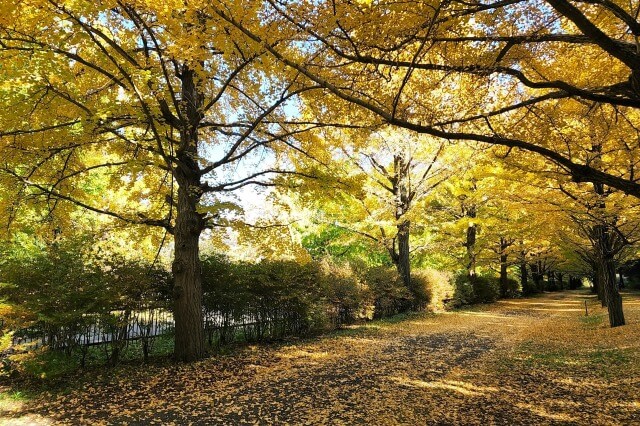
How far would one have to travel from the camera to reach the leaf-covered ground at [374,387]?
481cm

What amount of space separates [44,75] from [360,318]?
11.4m

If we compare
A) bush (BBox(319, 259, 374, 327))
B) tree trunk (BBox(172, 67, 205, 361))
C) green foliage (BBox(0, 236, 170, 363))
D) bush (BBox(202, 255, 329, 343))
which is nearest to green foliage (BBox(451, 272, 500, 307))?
bush (BBox(319, 259, 374, 327))

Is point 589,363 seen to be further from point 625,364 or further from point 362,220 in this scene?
point 362,220

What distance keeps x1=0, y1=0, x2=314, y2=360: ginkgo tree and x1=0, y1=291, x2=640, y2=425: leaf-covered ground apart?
5.37 ft

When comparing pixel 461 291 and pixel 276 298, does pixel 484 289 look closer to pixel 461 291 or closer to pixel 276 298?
pixel 461 291

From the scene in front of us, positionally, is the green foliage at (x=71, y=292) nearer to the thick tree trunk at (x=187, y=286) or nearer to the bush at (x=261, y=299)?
the thick tree trunk at (x=187, y=286)

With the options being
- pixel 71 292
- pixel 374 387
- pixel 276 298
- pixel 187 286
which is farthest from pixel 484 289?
pixel 71 292

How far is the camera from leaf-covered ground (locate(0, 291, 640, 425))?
15.8ft

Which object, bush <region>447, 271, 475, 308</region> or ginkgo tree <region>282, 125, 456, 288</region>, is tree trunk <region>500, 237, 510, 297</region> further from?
ginkgo tree <region>282, 125, 456, 288</region>

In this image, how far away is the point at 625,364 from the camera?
6777 millimetres

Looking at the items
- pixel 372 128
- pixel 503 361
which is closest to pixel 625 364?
pixel 503 361

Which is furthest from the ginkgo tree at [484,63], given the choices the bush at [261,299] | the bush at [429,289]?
the bush at [429,289]

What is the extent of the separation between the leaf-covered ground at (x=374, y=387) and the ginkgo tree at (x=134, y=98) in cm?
164

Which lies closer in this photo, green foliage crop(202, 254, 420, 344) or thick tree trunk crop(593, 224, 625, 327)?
green foliage crop(202, 254, 420, 344)
